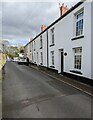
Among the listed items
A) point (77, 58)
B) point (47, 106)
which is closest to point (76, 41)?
point (77, 58)

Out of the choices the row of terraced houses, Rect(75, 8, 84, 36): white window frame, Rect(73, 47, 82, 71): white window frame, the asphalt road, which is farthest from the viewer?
Rect(73, 47, 82, 71): white window frame

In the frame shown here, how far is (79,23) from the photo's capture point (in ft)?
40.6

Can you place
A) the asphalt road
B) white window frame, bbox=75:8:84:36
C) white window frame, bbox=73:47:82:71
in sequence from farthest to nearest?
white window frame, bbox=73:47:82:71 → white window frame, bbox=75:8:84:36 → the asphalt road

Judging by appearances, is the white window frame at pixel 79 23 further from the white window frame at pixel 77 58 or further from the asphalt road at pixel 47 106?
the asphalt road at pixel 47 106

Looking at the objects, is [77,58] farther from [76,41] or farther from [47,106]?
[47,106]

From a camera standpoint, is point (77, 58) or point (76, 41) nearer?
point (76, 41)

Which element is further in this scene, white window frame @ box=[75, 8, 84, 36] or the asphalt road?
white window frame @ box=[75, 8, 84, 36]

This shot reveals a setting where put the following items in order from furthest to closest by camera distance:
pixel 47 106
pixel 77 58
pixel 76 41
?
1. pixel 77 58
2. pixel 76 41
3. pixel 47 106

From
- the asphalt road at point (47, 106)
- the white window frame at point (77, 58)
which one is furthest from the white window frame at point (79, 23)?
the asphalt road at point (47, 106)

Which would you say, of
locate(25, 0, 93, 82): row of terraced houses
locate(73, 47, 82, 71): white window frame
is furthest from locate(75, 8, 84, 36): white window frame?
locate(73, 47, 82, 71): white window frame

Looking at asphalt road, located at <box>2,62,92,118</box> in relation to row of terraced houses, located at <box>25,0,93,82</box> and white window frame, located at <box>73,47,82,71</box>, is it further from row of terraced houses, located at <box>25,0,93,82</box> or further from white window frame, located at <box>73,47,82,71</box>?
white window frame, located at <box>73,47,82,71</box>

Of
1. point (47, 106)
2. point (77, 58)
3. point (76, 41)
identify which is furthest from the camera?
point (77, 58)

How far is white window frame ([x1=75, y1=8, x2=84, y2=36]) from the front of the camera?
11.9 metres

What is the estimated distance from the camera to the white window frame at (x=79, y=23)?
38.9 feet
